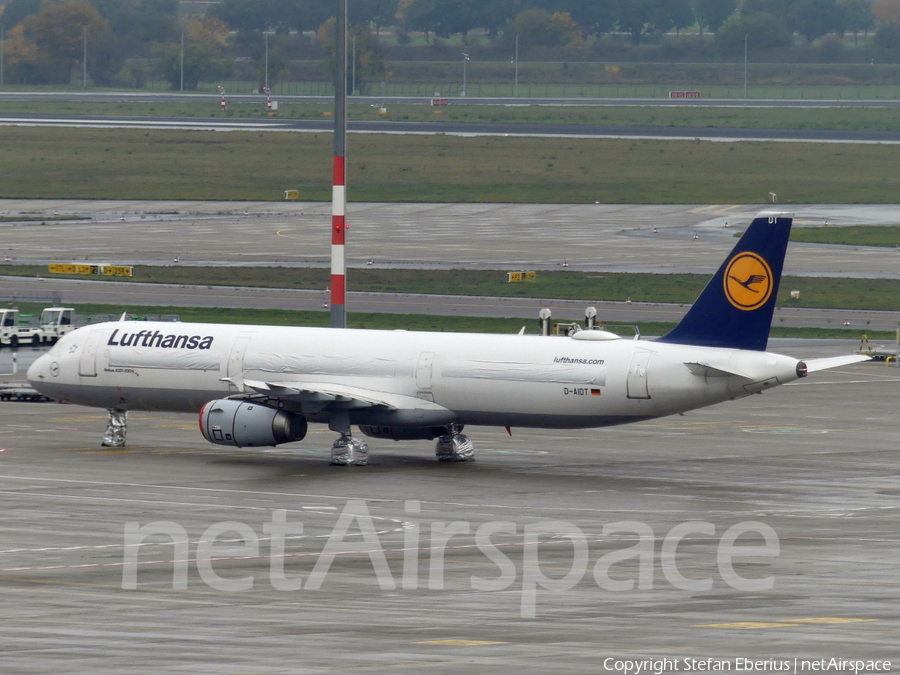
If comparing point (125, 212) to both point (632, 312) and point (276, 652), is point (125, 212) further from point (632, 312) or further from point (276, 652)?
point (276, 652)

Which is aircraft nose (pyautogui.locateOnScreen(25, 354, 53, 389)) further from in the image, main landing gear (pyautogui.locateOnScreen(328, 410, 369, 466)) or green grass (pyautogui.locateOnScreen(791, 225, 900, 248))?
green grass (pyautogui.locateOnScreen(791, 225, 900, 248))

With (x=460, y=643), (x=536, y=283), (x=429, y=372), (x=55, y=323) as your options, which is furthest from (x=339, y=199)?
(x=536, y=283)

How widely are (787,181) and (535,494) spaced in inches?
4543

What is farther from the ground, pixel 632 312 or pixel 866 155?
pixel 866 155

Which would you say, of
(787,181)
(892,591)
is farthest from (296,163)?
(892,591)

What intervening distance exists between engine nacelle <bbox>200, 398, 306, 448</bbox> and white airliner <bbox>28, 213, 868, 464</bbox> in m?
0.04

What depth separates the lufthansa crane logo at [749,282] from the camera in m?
42.8

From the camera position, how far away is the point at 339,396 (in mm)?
45250

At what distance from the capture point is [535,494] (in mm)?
40625

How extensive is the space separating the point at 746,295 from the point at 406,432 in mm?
10909

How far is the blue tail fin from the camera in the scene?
42625 mm

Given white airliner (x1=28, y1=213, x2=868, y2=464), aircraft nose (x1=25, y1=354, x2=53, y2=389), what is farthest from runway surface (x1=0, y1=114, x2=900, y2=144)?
white airliner (x1=28, y1=213, x2=868, y2=464)

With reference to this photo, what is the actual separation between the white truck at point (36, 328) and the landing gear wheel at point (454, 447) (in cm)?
3219

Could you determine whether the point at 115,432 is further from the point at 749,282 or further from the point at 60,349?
the point at 749,282
